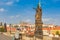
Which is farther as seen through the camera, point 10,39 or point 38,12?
point 38,12

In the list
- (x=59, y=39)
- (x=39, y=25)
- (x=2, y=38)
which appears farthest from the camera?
(x=39, y=25)

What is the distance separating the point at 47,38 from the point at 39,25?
3067 millimetres

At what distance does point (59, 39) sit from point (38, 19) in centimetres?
496

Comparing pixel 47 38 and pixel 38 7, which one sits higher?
pixel 38 7

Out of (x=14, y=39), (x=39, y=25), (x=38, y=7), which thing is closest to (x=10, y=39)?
(x=14, y=39)

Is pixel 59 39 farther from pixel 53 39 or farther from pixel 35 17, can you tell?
pixel 35 17

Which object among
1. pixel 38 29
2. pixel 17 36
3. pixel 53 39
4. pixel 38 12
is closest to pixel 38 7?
pixel 38 12

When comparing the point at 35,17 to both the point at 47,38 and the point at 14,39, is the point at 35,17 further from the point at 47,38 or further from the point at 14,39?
the point at 14,39

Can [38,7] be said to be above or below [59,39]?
above

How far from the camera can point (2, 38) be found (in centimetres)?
1320

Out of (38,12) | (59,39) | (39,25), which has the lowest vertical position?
(59,39)

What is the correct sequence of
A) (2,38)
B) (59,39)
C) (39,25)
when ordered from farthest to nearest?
1. (39,25)
2. (59,39)
3. (2,38)

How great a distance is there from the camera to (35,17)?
33.1 m

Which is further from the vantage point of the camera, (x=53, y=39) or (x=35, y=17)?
(x=35, y=17)
